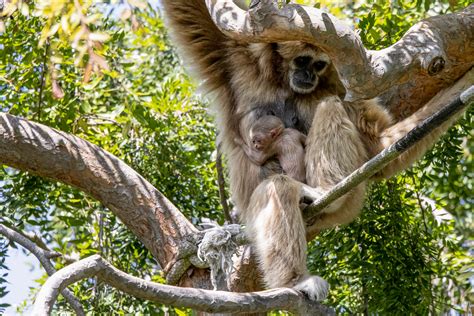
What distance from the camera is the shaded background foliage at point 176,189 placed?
6.93 meters

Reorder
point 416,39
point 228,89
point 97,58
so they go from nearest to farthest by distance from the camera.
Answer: point 97,58 → point 416,39 → point 228,89

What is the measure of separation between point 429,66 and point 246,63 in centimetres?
200

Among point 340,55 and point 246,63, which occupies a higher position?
point 246,63

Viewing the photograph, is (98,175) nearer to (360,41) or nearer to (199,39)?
(199,39)

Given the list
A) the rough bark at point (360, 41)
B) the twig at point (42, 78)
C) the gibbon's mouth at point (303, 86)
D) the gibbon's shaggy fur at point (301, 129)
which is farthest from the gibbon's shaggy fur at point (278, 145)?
the twig at point (42, 78)

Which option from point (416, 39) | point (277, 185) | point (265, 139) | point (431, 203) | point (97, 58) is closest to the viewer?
point (97, 58)

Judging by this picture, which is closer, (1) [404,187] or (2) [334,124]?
(2) [334,124]

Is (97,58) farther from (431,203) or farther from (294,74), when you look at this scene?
(431,203)

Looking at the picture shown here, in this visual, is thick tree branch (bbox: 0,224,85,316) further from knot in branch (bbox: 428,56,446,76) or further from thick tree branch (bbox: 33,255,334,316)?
knot in branch (bbox: 428,56,446,76)

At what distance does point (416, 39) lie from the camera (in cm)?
570

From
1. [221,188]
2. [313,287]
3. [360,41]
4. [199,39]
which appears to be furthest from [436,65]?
[221,188]

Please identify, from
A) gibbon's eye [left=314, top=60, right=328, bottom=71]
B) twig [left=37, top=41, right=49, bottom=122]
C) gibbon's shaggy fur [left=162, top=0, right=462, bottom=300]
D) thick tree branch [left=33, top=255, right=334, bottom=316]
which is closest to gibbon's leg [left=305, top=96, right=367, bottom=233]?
gibbon's shaggy fur [left=162, top=0, right=462, bottom=300]

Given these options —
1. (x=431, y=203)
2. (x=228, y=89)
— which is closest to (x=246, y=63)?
(x=228, y=89)

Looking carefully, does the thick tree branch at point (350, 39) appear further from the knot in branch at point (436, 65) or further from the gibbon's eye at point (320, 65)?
the gibbon's eye at point (320, 65)
